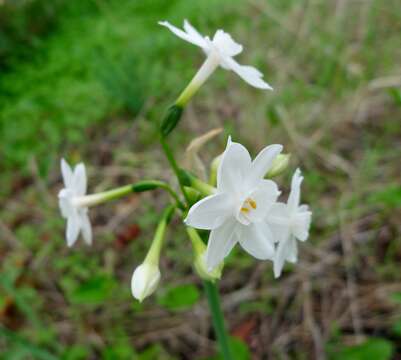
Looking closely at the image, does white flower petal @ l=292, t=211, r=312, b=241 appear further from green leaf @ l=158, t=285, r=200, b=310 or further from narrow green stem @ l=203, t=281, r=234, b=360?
green leaf @ l=158, t=285, r=200, b=310

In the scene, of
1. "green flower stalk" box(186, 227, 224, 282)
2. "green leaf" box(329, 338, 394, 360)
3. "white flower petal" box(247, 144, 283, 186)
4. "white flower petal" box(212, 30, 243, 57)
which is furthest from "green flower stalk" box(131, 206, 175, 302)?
"green leaf" box(329, 338, 394, 360)

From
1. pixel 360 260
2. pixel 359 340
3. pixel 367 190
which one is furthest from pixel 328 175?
pixel 359 340

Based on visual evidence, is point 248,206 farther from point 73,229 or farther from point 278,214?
point 73,229

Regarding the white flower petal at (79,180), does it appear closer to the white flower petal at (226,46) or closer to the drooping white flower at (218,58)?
the drooping white flower at (218,58)

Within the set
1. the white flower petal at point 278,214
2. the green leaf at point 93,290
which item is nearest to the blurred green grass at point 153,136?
the green leaf at point 93,290

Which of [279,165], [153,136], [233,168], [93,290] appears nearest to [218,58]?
[279,165]

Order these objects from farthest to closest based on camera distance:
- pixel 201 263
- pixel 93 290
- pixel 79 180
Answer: pixel 93 290 < pixel 79 180 < pixel 201 263
